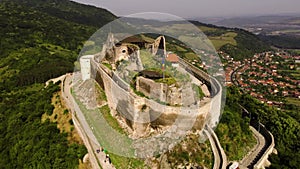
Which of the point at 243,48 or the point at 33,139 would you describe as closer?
the point at 33,139

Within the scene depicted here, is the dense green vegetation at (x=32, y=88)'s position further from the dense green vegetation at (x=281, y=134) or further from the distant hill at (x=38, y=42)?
the dense green vegetation at (x=281, y=134)

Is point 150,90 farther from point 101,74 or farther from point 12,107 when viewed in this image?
point 12,107

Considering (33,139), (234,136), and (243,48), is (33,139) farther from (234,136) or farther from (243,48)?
(243,48)

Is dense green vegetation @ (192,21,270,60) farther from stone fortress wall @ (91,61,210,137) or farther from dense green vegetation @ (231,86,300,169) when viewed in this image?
stone fortress wall @ (91,61,210,137)

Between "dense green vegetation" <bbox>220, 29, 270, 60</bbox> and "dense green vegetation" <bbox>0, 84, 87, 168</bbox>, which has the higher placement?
"dense green vegetation" <bbox>0, 84, 87, 168</bbox>

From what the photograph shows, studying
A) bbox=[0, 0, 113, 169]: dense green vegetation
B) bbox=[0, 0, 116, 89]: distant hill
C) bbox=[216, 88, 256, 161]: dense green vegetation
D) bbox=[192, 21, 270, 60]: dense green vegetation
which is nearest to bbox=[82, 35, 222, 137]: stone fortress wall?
bbox=[216, 88, 256, 161]: dense green vegetation

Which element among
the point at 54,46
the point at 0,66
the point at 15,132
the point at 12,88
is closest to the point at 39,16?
the point at 54,46

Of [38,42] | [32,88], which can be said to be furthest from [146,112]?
[38,42]
